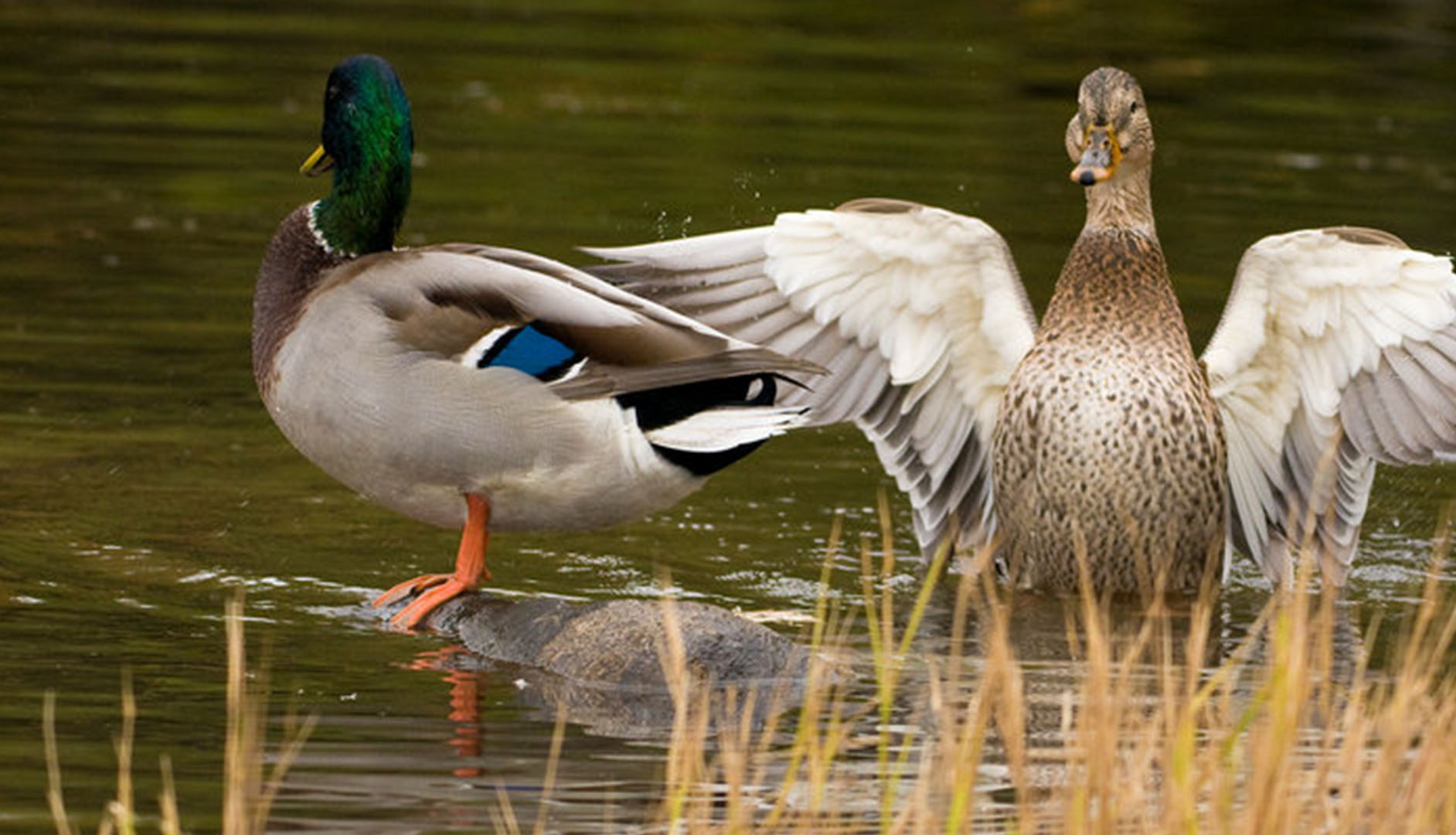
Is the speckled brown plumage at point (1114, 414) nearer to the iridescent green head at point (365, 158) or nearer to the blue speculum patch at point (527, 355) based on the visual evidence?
the blue speculum patch at point (527, 355)

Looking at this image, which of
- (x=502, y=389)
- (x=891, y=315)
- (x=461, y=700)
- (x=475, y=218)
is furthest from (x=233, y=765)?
(x=475, y=218)

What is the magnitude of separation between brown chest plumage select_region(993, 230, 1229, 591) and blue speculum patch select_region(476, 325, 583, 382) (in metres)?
1.34

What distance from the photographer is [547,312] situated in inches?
215

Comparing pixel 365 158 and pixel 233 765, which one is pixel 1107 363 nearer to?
pixel 365 158

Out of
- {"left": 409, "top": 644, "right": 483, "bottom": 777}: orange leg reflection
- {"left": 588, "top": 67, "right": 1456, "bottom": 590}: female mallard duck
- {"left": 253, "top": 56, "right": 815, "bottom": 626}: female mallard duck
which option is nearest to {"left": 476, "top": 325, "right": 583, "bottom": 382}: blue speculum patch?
{"left": 253, "top": 56, "right": 815, "bottom": 626}: female mallard duck

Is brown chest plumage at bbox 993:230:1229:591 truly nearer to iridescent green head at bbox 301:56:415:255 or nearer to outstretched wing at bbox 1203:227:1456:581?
outstretched wing at bbox 1203:227:1456:581

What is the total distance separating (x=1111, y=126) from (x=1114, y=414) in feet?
2.15

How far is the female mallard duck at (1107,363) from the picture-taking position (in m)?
6.32

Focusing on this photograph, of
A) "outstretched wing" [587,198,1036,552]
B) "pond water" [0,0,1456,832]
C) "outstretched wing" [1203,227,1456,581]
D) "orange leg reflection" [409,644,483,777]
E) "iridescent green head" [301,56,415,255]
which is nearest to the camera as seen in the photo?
"orange leg reflection" [409,644,483,777]

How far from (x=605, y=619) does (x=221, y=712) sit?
775 mm

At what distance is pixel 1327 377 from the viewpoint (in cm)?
647

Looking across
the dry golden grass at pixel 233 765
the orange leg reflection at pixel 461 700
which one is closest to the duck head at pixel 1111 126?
the orange leg reflection at pixel 461 700

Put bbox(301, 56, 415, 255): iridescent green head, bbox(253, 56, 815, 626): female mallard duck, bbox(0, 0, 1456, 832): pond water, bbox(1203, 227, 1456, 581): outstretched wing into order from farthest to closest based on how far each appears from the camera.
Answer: bbox(1203, 227, 1456, 581): outstretched wing < bbox(301, 56, 415, 255): iridescent green head < bbox(253, 56, 815, 626): female mallard duck < bbox(0, 0, 1456, 832): pond water

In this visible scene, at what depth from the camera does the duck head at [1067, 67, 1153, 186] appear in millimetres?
6402
